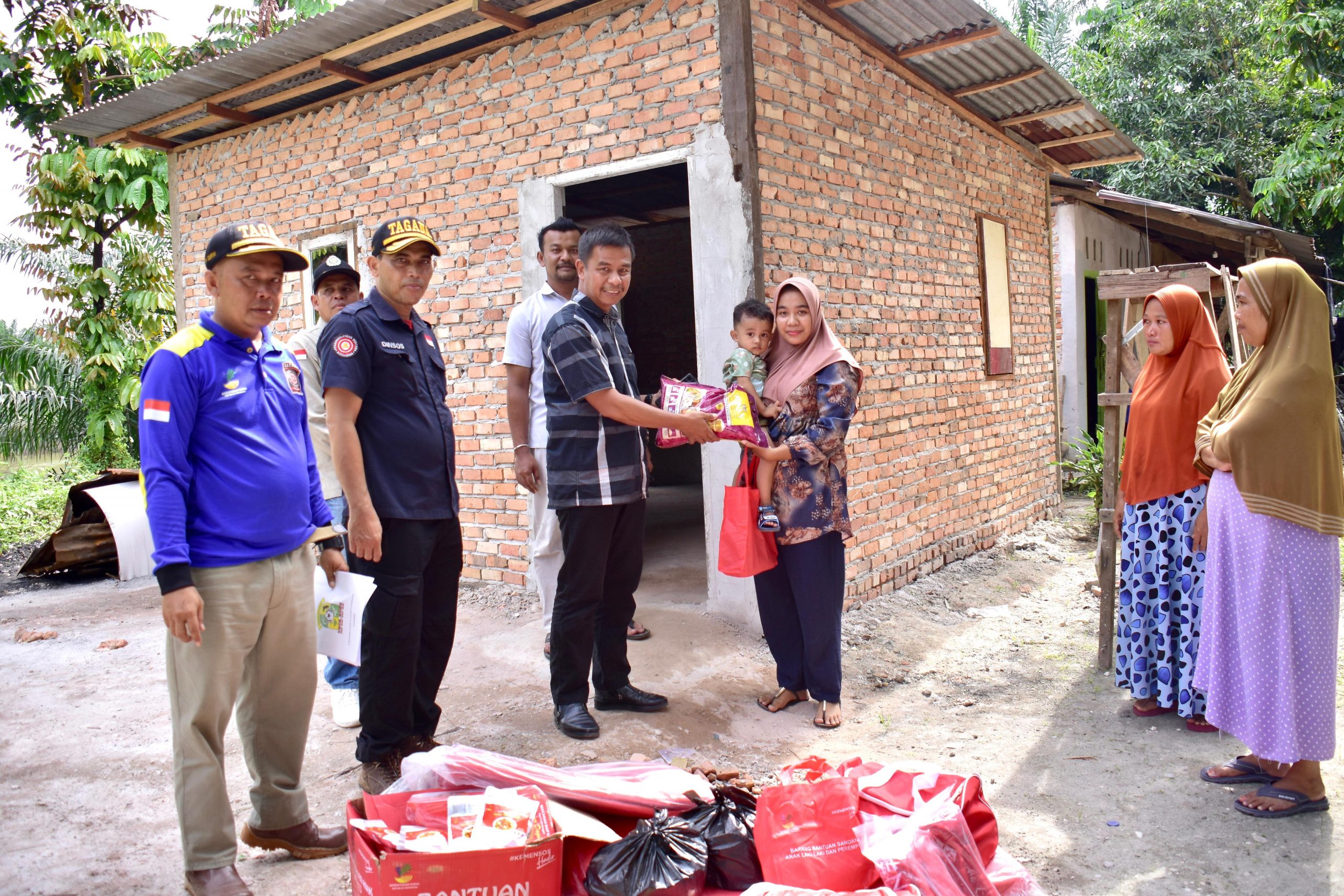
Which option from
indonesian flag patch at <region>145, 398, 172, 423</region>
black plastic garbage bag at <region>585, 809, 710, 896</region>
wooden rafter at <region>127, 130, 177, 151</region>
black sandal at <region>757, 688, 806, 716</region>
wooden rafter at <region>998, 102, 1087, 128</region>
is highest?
wooden rafter at <region>127, 130, 177, 151</region>

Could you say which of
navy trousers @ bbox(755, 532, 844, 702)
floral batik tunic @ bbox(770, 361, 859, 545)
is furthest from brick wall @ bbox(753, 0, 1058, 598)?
navy trousers @ bbox(755, 532, 844, 702)

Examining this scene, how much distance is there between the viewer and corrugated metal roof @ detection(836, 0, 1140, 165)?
571cm

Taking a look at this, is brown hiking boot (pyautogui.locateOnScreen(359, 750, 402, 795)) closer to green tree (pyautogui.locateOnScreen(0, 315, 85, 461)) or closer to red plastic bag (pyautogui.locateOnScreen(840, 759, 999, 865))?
red plastic bag (pyautogui.locateOnScreen(840, 759, 999, 865))

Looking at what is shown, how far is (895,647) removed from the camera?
17.1 ft

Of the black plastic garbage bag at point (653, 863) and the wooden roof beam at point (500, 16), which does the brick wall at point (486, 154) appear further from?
the black plastic garbage bag at point (653, 863)

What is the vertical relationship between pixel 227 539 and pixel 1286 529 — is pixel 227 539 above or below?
above

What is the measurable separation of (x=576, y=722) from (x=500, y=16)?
4117 mm

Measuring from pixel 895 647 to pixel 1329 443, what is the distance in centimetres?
266

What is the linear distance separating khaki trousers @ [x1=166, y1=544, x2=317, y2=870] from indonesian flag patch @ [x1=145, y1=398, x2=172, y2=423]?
0.42m

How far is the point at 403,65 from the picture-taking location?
6.33 metres

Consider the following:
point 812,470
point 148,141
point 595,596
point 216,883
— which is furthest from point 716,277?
point 148,141

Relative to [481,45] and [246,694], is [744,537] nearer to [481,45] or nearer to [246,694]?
[246,694]

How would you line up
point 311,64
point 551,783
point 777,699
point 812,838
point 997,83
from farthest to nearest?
point 997,83 < point 311,64 < point 777,699 < point 551,783 < point 812,838

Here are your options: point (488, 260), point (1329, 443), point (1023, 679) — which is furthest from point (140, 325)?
point (1329, 443)
